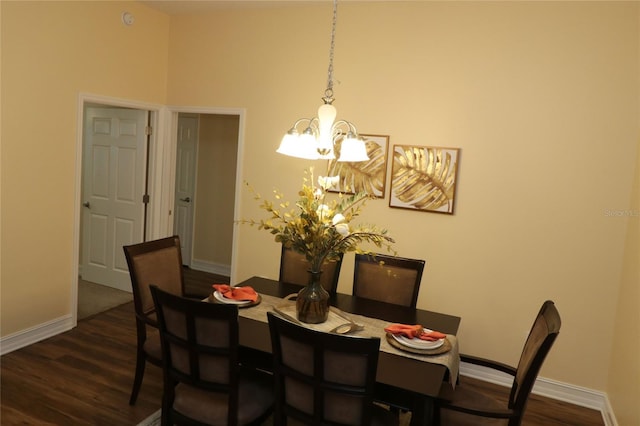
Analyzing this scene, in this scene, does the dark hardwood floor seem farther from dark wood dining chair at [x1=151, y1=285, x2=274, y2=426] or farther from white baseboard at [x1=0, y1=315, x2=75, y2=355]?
dark wood dining chair at [x1=151, y1=285, x2=274, y2=426]

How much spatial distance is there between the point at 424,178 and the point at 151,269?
2108 mm

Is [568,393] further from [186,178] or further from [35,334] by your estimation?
[186,178]

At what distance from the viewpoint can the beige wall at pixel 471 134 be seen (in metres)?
3.26

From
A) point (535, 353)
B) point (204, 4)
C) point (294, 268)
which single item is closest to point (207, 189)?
point (204, 4)

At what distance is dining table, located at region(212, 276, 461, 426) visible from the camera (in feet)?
6.52

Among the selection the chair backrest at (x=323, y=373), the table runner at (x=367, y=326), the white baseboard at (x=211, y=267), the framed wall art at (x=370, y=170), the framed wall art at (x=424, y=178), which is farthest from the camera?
the white baseboard at (x=211, y=267)

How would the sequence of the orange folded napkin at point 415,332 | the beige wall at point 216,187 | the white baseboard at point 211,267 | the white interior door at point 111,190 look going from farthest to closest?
the white baseboard at point 211,267 < the beige wall at point 216,187 < the white interior door at point 111,190 < the orange folded napkin at point 415,332

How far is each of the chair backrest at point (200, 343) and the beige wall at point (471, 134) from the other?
2008mm

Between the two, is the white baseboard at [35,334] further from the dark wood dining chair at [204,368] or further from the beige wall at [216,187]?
the beige wall at [216,187]

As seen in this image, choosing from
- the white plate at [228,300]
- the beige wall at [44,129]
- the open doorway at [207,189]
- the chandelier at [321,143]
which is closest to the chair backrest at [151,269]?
the white plate at [228,300]

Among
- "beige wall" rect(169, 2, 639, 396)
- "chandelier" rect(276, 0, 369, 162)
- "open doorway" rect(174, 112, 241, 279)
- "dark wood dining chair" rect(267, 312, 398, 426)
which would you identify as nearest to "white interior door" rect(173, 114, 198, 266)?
"open doorway" rect(174, 112, 241, 279)

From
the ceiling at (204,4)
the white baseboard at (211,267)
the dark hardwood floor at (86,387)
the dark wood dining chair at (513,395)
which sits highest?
the ceiling at (204,4)

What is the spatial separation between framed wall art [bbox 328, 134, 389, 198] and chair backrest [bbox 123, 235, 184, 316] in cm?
144

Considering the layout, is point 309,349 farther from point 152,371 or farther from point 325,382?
point 152,371
